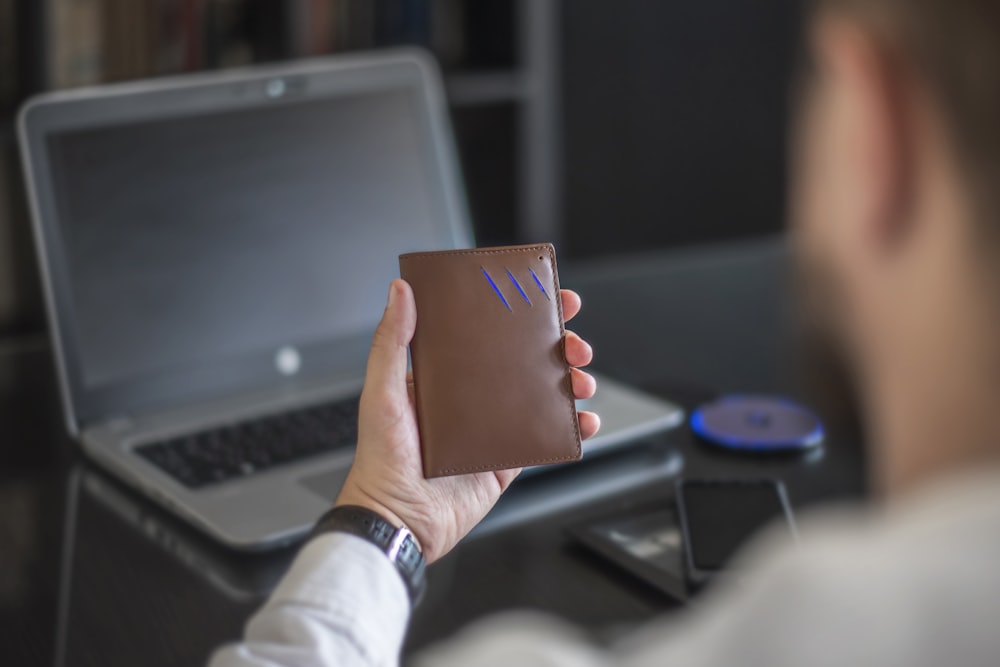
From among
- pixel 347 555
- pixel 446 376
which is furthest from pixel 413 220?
pixel 347 555

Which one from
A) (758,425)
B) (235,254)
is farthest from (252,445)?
(758,425)

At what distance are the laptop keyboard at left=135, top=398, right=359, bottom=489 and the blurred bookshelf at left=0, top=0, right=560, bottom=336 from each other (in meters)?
1.18

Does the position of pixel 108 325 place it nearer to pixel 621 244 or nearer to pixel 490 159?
pixel 490 159

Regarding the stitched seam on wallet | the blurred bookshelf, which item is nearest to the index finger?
the stitched seam on wallet

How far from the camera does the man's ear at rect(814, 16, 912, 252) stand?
478 millimetres

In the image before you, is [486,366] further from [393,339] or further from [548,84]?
[548,84]

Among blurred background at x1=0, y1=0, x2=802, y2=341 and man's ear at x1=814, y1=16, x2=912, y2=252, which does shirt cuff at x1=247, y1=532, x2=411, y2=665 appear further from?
blurred background at x1=0, y1=0, x2=802, y2=341

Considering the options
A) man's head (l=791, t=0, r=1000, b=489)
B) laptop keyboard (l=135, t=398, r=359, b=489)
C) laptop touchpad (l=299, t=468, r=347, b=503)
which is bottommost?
laptop touchpad (l=299, t=468, r=347, b=503)

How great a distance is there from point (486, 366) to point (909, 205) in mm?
396

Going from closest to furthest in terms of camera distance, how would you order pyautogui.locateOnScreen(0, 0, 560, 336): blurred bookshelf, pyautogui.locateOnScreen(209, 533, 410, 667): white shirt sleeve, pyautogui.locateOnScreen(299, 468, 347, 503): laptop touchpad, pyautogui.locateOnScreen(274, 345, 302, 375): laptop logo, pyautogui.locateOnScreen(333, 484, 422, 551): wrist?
pyautogui.locateOnScreen(209, 533, 410, 667): white shirt sleeve < pyautogui.locateOnScreen(333, 484, 422, 551): wrist < pyautogui.locateOnScreen(299, 468, 347, 503): laptop touchpad < pyautogui.locateOnScreen(274, 345, 302, 375): laptop logo < pyautogui.locateOnScreen(0, 0, 560, 336): blurred bookshelf

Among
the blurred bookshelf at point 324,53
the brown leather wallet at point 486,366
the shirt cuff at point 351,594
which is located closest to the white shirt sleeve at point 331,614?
the shirt cuff at point 351,594

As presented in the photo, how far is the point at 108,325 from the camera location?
3.81 feet

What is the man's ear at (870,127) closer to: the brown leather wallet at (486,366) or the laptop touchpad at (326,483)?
the brown leather wallet at (486,366)

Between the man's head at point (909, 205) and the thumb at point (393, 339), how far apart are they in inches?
13.5
